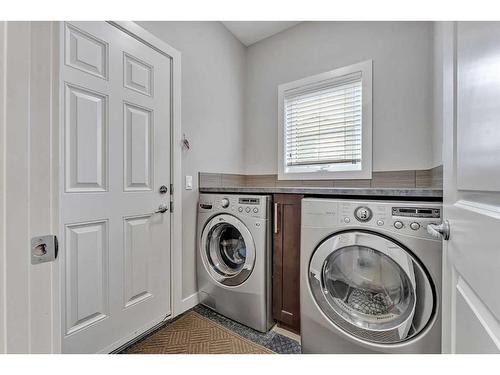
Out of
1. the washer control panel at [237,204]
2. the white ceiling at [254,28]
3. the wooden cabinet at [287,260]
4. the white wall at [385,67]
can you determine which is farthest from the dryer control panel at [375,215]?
the white ceiling at [254,28]

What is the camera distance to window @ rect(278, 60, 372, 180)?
1.82 meters

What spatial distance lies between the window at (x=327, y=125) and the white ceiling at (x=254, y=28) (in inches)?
22.5

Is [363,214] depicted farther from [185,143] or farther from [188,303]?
[188,303]

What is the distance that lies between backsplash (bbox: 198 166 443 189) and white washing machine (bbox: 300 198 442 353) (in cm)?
51

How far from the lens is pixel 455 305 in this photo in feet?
1.99

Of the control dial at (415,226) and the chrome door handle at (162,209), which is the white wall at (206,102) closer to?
the chrome door handle at (162,209)

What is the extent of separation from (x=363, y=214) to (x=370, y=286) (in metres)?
0.38

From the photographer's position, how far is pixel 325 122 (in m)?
2.01

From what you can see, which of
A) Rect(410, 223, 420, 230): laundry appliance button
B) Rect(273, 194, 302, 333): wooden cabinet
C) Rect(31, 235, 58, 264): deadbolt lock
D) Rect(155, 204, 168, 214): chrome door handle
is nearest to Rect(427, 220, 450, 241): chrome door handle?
Rect(410, 223, 420, 230): laundry appliance button

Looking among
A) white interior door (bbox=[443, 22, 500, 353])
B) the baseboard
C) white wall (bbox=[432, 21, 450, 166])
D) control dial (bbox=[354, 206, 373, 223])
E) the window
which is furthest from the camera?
the window

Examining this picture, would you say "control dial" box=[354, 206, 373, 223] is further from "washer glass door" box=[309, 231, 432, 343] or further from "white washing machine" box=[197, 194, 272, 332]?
"white washing machine" box=[197, 194, 272, 332]

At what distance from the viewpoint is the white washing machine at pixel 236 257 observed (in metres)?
1.42

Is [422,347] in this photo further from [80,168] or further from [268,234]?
[80,168]
